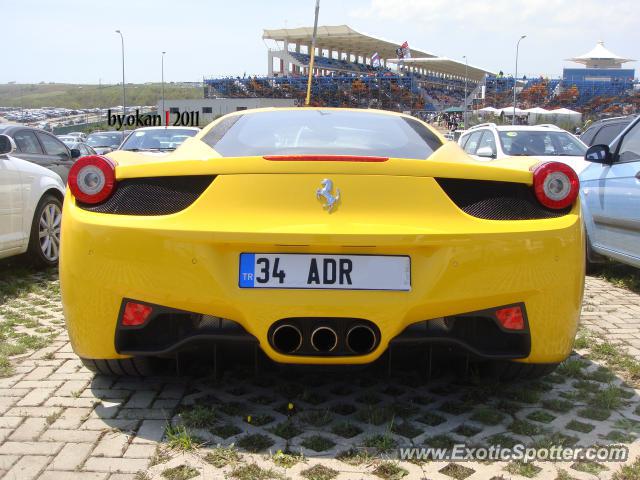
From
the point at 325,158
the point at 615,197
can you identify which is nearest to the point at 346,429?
the point at 325,158

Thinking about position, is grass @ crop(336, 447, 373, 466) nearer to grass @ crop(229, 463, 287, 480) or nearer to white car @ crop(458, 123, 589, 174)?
grass @ crop(229, 463, 287, 480)

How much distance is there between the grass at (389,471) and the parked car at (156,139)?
857cm

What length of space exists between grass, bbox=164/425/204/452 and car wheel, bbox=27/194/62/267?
12.7 ft

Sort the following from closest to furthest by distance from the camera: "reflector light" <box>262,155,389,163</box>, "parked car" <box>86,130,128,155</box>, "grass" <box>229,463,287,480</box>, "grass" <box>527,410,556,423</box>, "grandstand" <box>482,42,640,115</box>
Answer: "grass" <box>229,463,287,480</box>, "reflector light" <box>262,155,389,163</box>, "grass" <box>527,410,556,423</box>, "parked car" <box>86,130,128,155</box>, "grandstand" <box>482,42,640,115</box>

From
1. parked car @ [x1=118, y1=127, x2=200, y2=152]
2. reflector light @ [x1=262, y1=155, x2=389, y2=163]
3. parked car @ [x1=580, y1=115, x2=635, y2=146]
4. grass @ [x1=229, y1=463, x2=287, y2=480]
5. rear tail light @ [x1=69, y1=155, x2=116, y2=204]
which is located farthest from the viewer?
parked car @ [x1=118, y1=127, x2=200, y2=152]

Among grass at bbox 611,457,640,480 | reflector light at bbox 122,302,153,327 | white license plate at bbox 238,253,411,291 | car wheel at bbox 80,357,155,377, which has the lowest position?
grass at bbox 611,457,640,480

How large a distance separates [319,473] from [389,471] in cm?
24

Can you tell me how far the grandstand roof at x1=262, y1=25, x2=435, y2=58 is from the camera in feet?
250

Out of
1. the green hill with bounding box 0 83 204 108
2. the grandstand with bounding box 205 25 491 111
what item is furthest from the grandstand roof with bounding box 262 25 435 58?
the green hill with bounding box 0 83 204 108

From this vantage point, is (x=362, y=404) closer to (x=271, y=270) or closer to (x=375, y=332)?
(x=375, y=332)

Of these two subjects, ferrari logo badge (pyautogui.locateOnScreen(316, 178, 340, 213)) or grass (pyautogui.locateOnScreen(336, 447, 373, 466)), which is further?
ferrari logo badge (pyautogui.locateOnScreen(316, 178, 340, 213))

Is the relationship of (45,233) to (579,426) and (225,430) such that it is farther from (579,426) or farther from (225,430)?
(579,426)

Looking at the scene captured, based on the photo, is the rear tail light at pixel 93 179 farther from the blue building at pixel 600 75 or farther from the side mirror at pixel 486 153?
the blue building at pixel 600 75
